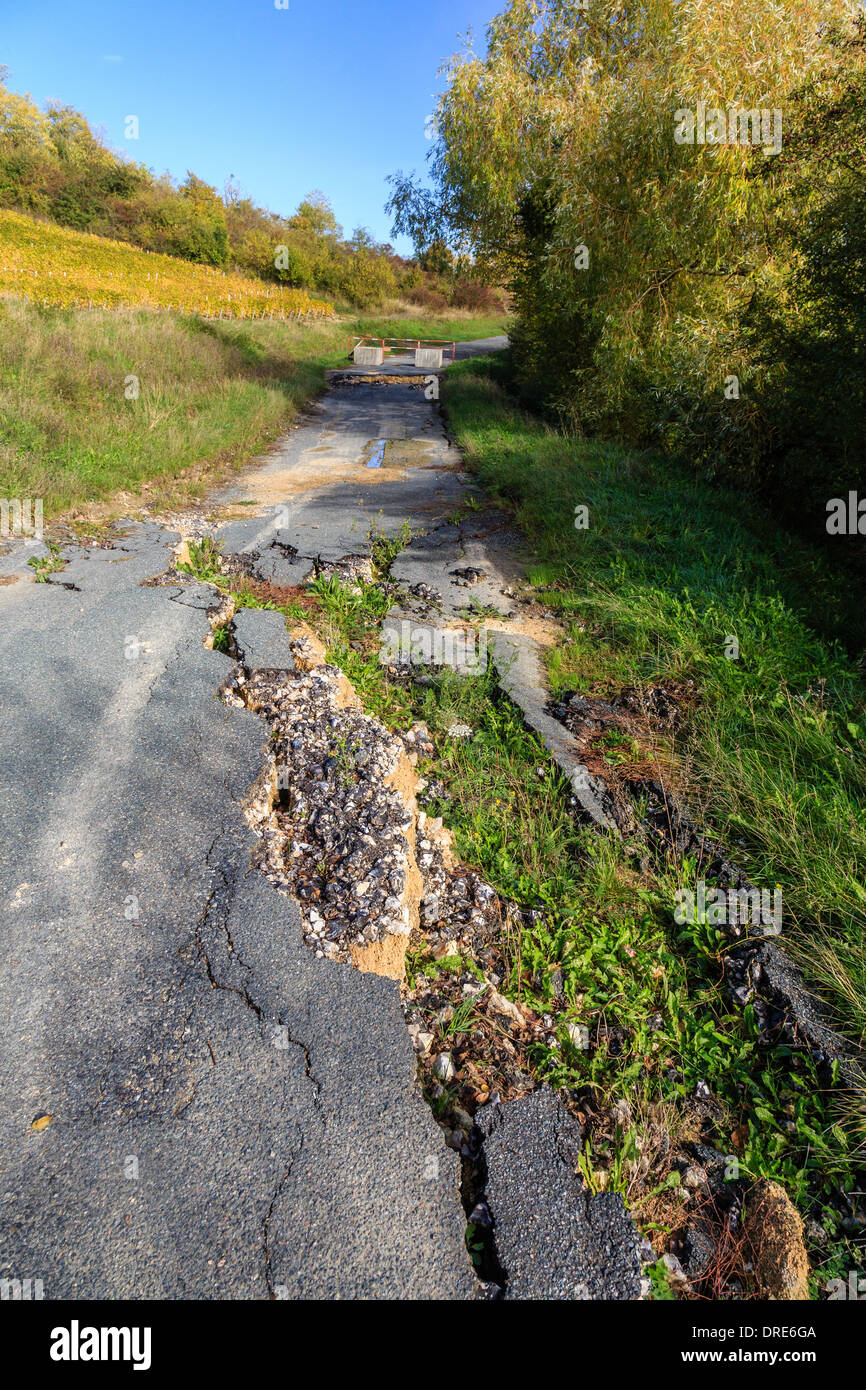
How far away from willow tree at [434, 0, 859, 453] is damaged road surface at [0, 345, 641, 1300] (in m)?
7.20

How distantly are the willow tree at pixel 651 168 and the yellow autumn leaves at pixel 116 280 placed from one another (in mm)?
10038

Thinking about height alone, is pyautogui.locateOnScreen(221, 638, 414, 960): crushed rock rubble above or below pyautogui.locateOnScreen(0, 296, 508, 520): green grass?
below

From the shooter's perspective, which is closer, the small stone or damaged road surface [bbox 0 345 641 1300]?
damaged road surface [bbox 0 345 641 1300]

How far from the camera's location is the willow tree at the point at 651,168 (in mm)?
7254

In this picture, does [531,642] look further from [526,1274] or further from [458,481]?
[458,481]

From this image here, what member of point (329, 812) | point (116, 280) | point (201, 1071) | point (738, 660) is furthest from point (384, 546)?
point (116, 280)

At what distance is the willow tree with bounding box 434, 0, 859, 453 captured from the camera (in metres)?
7.25

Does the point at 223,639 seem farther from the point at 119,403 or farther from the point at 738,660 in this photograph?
the point at 119,403

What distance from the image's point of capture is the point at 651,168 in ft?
25.9

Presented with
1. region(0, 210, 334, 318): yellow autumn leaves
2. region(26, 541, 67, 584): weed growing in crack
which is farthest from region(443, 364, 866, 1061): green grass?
region(0, 210, 334, 318): yellow autumn leaves

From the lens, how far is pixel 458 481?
9312mm

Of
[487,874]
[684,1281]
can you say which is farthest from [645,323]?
[684,1281]

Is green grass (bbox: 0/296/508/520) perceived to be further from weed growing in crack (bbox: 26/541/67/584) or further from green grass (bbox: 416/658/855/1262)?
green grass (bbox: 416/658/855/1262)

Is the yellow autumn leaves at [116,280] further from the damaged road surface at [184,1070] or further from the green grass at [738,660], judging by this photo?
the damaged road surface at [184,1070]
